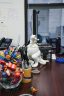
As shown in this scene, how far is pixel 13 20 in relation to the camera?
8.82 ft

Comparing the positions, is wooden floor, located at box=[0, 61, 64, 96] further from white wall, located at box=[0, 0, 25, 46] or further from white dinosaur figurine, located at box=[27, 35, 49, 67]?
white wall, located at box=[0, 0, 25, 46]

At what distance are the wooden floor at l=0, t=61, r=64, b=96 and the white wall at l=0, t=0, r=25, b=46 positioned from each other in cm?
88

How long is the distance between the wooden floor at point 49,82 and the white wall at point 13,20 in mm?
878

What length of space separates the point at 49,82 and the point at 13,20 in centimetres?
138

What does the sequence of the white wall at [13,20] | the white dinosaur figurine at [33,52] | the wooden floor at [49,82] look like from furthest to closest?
the white wall at [13,20] < the white dinosaur figurine at [33,52] < the wooden floor at [49,82]

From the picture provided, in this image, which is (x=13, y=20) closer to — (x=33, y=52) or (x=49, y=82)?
(x=33, y=52)

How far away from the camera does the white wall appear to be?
2.66 meters

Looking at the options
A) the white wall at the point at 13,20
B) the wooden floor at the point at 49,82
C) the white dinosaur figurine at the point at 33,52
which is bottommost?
the wooden floor at the point at 49,82

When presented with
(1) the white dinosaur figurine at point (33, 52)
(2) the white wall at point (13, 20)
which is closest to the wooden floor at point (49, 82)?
(1) the white dinosaur figurine at point (33, 52)

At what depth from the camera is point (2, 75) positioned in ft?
4.12

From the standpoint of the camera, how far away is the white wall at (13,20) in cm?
266

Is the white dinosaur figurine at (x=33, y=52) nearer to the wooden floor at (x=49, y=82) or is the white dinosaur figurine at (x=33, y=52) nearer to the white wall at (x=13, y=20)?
the wooden floor at (x=49, y=82)

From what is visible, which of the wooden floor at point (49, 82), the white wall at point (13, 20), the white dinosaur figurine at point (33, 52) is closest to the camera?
the wooden floor at point (49, 82)

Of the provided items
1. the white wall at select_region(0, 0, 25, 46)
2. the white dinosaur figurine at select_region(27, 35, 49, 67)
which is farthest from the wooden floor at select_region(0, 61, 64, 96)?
the white wall at select_region(0, 0, 25, 46)
